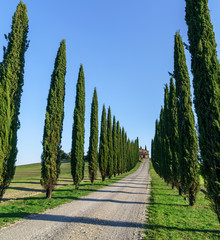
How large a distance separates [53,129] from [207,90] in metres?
11.7

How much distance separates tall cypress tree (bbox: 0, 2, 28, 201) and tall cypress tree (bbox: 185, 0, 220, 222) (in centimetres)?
965

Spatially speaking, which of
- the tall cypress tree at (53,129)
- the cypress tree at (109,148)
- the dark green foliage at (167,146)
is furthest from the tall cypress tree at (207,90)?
the cypress tree at (109,148)

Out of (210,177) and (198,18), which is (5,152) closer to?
(210,177)

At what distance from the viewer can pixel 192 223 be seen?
7.23m

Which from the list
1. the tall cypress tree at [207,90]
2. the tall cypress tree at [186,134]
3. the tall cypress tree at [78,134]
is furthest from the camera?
the tall cypress tree at [78,134]

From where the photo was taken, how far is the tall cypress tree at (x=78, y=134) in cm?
1916

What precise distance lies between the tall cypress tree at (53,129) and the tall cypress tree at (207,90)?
→ 11.3 metres

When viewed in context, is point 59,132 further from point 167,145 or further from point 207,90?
point 167,145

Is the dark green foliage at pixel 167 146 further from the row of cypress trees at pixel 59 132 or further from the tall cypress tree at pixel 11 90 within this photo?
the tall cypress tree at pixel 11 90

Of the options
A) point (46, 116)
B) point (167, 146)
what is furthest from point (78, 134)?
→ point (167, 146)

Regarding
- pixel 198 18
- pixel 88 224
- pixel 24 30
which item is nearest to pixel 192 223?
pixel 88 224

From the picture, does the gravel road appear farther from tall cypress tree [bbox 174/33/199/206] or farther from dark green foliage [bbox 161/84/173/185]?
dark green foliage [bbox 161/84/173/185]

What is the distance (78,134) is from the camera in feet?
66.8

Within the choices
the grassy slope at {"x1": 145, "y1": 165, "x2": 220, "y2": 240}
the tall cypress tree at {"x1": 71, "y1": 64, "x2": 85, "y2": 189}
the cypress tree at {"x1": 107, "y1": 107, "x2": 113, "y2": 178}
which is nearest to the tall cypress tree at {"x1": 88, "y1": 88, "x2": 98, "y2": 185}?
the tall cypress tree at {"x1": 71, "y1": 64, "x2": 85, "y2": 189}
